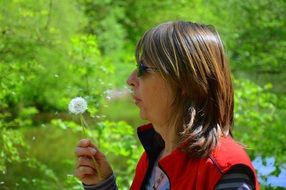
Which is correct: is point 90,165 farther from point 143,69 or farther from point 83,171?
point 143,69

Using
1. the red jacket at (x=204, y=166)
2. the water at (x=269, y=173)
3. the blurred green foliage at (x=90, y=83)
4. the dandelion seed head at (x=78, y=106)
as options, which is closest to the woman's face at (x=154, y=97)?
the red jacket at (x=204, y=166)

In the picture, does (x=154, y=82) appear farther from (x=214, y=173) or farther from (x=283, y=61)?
(x=283, y=61)

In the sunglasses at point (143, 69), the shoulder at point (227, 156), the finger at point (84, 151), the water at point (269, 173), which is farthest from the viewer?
the water at point (269, 173)

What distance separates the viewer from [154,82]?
1326mm

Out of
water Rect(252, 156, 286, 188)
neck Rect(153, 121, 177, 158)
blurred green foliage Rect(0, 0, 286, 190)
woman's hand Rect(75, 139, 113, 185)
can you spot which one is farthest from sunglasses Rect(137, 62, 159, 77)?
water Rect(252, 156, 286, 188)

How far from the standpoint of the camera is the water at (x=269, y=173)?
11.0 feet

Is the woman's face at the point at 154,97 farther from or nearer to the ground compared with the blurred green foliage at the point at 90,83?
farther from the ground

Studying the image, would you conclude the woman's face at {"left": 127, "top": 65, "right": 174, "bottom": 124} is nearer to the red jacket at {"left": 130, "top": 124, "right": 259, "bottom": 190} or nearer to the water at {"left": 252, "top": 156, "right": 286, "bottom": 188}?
the red jacket at {"left": 130, "top": 124, "right": 259, "bottom": 190}

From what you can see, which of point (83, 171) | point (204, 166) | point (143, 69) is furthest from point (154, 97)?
point (83, 171)

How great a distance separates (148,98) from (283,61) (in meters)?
3.18

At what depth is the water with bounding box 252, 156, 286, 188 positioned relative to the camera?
11.0 ft

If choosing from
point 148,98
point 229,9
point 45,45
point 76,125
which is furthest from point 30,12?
point 148,98

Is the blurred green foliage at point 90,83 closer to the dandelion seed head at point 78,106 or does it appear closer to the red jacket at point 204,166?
the dandelion seed head at point 78,106

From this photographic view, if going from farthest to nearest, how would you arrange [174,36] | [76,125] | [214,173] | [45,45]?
[45,45] → [76,125] → [174,36] → [214,173]
